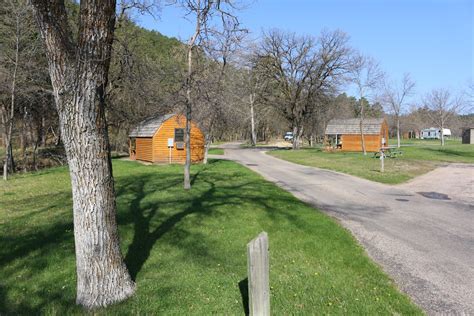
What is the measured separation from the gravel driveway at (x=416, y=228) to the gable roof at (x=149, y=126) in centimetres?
1589

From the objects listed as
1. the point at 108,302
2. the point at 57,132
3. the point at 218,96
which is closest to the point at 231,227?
the point at 108,302

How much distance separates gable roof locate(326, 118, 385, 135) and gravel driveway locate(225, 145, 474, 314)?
28185 millimetres

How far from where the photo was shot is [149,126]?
32.4m

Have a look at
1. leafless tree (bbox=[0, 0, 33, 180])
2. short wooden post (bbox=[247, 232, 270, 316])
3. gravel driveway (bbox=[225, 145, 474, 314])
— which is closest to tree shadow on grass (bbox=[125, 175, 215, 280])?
short wooden post (bbox=[247, 232, 270, 316])

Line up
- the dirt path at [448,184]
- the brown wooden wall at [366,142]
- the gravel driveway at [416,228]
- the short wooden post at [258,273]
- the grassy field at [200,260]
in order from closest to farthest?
the short wooden post at [258,273] → the grassy field at [200,260] → the gravel driveway at [416,228] → the dirt path at [448,184] → the brown wooden wall at [366,142]

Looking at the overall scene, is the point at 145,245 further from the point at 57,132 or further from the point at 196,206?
the point at 57,132

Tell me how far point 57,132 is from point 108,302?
45587mm

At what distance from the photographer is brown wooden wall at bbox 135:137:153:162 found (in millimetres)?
31047

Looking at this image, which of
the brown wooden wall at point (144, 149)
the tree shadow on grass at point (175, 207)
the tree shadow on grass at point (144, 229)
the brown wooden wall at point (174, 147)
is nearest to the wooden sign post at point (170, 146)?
the brown wooden wall at point (174, 147)

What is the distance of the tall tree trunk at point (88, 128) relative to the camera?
14.9ft

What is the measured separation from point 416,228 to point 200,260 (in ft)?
18.0

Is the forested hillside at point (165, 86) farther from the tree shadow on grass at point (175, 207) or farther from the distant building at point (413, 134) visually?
the distant building at point (413, 134)

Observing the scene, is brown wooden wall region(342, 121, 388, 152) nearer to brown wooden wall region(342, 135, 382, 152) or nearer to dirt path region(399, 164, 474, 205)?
brown wooden wall region(342, 135, 382, 152)

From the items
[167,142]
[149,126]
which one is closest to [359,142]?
[167,142]
